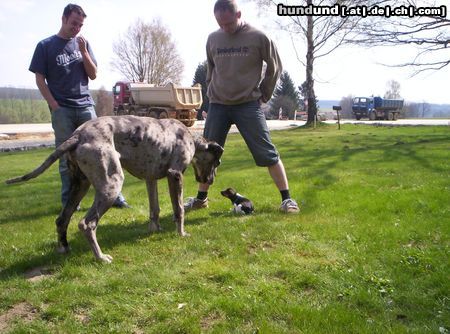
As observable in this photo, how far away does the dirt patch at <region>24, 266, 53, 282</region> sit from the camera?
12.6ft

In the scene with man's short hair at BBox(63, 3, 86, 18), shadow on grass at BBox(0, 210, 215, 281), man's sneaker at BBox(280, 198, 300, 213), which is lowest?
shadow on grass at BBox(0, 210, 215, 281)

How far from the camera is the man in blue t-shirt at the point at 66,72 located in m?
5.45

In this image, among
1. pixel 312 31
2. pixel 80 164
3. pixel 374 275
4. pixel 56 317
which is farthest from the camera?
pixel 312 31

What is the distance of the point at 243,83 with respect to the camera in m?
5.71

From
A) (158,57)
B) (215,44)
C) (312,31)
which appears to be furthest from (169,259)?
(158,57)

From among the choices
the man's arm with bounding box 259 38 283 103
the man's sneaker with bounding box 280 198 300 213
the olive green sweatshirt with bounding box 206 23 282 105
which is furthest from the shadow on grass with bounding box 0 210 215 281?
the man's arm with bounding box 259 38 283 103

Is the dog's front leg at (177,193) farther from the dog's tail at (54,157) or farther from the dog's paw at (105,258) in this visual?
the dog's tail at (54,157)

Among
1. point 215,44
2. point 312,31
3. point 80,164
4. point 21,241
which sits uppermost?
point 312,31

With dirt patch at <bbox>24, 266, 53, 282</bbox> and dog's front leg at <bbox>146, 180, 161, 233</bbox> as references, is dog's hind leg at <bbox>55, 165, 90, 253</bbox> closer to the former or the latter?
dirt patch at <bbox>24, 266, 53, 282</bbox>

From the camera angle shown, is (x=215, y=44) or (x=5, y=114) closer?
(x=215, y=44)

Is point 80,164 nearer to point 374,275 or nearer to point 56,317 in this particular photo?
point 56,317

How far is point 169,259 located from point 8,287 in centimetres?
139

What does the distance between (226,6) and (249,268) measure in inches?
128

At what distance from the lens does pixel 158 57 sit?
161 feet
